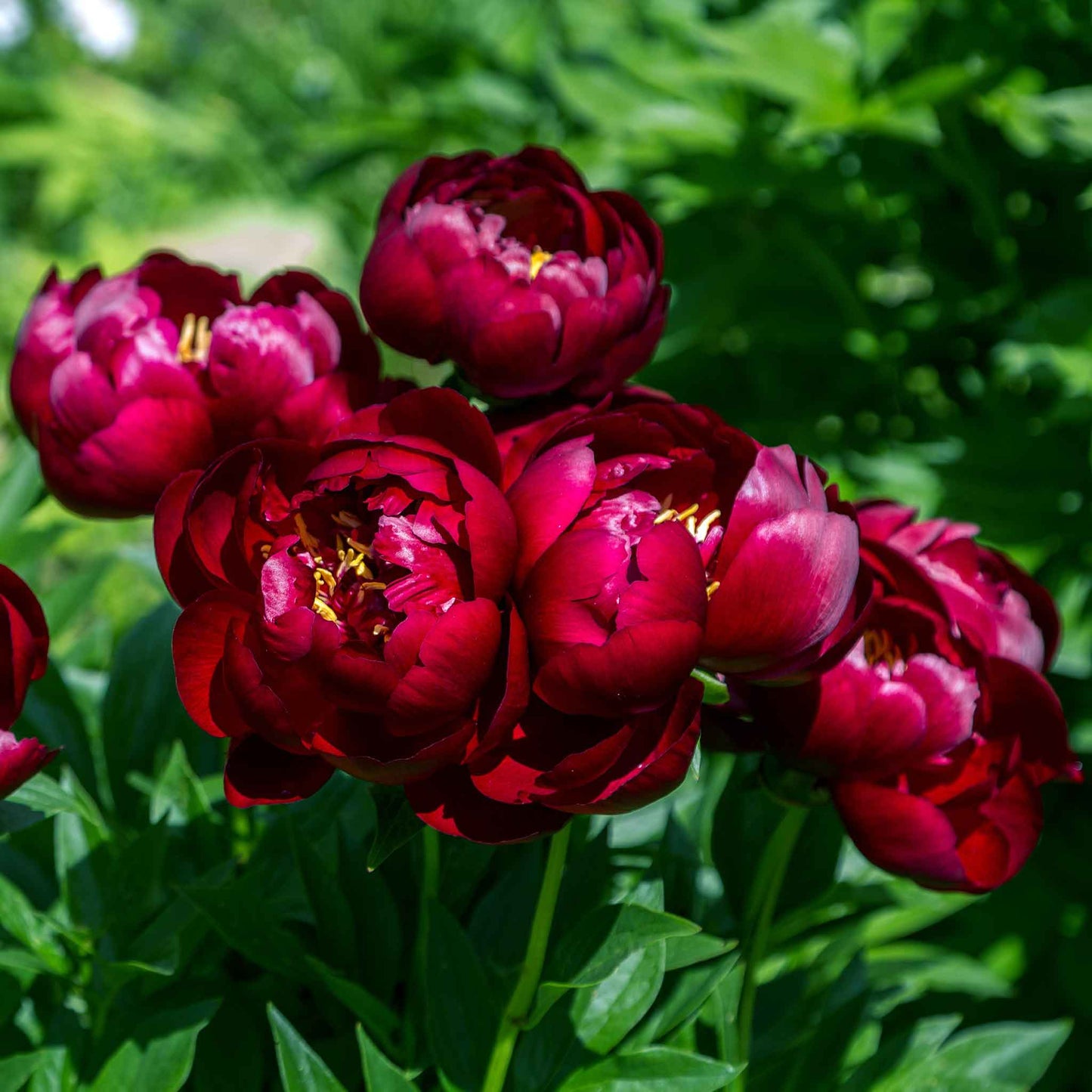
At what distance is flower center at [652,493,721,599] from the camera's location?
1.49ft

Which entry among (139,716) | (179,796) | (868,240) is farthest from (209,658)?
(868,240)

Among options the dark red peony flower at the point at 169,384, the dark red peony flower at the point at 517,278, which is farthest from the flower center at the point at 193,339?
the dark red peony flower at the point at 517,278

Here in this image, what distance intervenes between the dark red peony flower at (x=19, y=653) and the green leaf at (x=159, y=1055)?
0.18 metres

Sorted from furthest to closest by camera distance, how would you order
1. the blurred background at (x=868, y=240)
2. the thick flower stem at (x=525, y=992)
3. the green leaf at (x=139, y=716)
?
the blurred background at (x=868, y=240) < the green leaf at (x=139, y=716) < the thick flower stem at (x=525, y=992)

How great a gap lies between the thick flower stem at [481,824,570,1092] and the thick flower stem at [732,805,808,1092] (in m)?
0.13

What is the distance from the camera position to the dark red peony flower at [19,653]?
0.46 m

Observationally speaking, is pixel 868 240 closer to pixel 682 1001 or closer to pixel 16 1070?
pixel 682 1001

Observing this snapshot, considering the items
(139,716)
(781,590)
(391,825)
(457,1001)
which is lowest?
(139,716)

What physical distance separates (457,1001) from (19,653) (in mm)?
260

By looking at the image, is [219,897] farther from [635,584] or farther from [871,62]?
[871,62]

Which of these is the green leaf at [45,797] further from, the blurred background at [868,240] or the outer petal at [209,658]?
the blurred background at [868,240]

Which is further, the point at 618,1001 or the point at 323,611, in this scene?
the point at 618,1001

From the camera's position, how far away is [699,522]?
48 centimetres

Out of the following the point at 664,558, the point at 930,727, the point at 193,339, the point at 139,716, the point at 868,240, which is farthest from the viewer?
the point at 868,240
